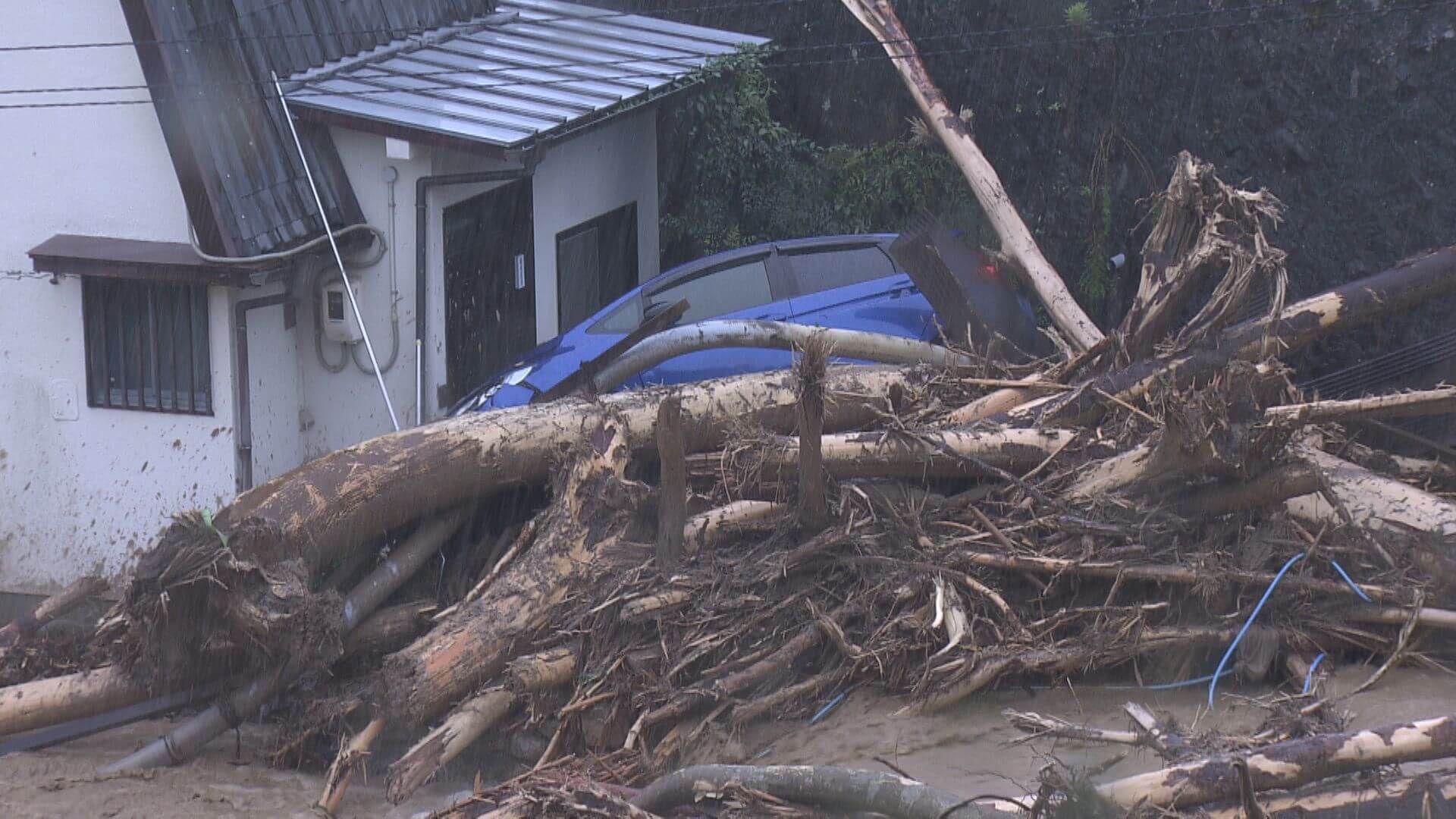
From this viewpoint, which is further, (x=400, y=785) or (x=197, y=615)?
(x=197, y=615)

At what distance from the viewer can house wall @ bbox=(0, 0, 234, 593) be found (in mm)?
8438

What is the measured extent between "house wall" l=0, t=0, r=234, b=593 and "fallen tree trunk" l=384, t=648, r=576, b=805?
3.70 metres

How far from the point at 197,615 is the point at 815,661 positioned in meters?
2.64

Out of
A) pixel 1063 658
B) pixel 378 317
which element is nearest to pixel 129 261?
pixel 378 317

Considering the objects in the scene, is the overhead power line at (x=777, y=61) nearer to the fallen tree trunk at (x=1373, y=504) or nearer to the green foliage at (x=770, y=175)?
the green foliage at (x=770, y=175)

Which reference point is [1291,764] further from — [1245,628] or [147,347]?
[147,347]

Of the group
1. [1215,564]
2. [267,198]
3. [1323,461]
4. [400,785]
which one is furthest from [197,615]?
[1323,461]

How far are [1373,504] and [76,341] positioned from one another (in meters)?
7.68

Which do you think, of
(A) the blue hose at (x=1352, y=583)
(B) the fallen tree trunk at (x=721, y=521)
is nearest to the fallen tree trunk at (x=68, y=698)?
(B) the fallen tree trunk at (x=721, y=521)

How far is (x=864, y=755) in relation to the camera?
528cm

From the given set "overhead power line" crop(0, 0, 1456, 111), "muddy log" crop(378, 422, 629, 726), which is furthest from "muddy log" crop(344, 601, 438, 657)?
"overhead power line" crop(0, 0, 1456, 111)

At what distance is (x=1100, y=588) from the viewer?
5910mm

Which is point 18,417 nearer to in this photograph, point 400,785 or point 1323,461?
point 400,785

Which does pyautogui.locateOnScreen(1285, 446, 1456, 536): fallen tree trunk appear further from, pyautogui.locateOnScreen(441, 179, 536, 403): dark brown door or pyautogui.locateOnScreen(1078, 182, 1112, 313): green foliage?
pyautogui.locateOnScreen(441, 179, 536, 403): dark brown door
